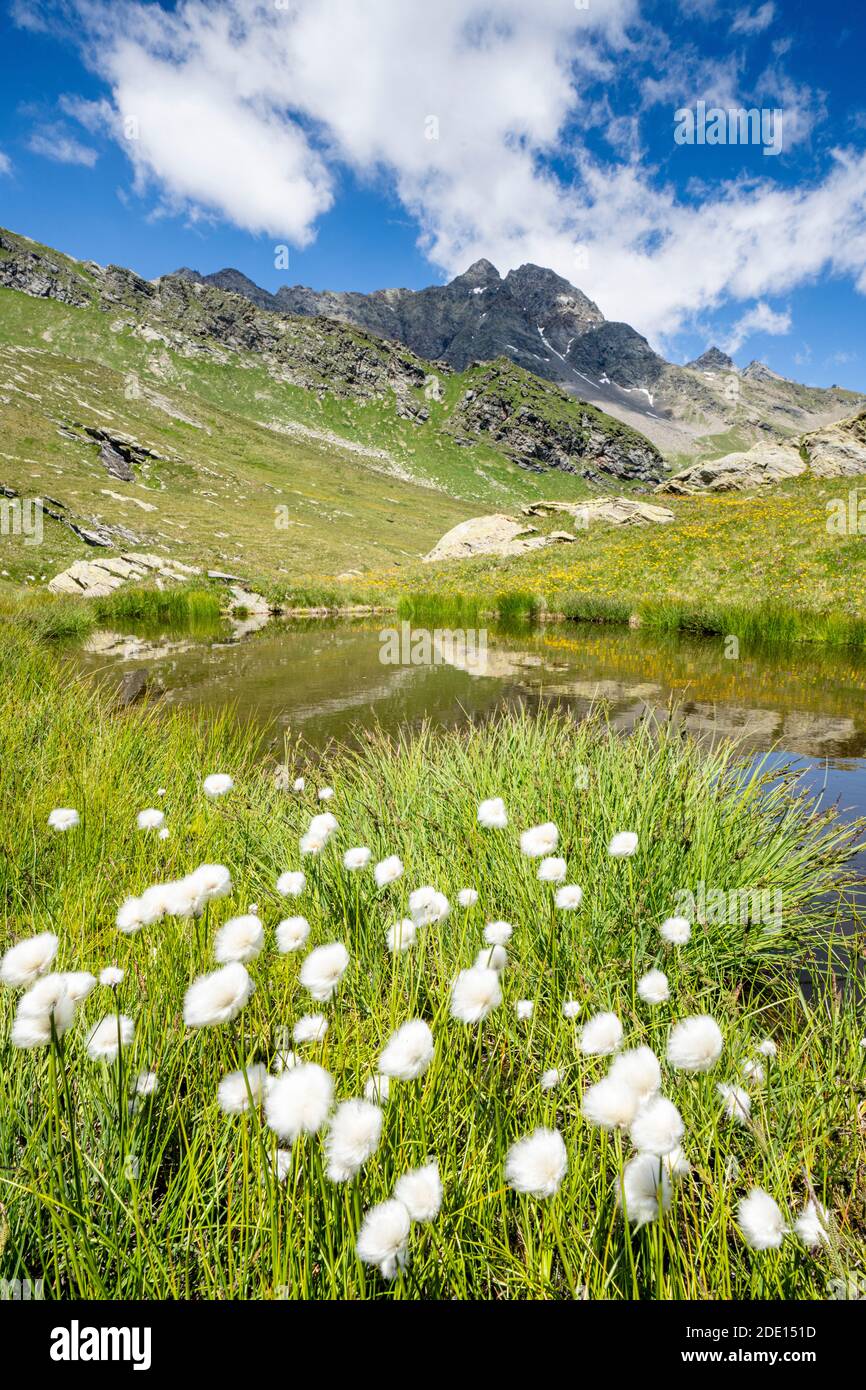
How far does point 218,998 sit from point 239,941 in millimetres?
268

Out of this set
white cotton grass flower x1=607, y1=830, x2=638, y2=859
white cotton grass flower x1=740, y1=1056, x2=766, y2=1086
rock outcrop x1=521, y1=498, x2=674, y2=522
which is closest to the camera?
white cotton grass flower x1=740, y1=1056, x2=766, y2=1086

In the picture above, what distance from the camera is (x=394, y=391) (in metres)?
151

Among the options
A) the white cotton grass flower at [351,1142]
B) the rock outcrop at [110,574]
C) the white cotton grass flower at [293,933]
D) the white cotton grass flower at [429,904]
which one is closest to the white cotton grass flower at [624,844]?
the white cotton grass flower at [429,904]

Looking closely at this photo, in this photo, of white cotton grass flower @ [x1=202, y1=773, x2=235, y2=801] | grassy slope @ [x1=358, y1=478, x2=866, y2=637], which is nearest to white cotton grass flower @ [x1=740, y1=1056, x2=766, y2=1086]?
white cotton grass flower @ [x1=202, y1=773, x2=235, y2=801]

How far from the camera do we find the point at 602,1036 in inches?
46.7

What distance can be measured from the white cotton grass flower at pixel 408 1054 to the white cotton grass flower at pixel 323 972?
0.73 ft

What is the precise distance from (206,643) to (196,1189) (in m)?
17.0

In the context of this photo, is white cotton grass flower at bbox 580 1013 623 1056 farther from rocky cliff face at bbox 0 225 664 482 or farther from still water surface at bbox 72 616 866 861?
rocky cliff face at bbox 0 225 664 482

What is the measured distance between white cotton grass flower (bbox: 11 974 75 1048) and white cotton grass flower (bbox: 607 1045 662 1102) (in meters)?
1.02

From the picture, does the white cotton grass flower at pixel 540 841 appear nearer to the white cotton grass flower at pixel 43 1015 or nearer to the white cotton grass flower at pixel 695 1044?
the white cotton grass flower at pixel 695 1044

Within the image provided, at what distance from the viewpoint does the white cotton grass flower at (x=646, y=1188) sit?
0.96 metres

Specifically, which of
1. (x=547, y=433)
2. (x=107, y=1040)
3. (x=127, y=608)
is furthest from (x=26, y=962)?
(x=547, y=433)

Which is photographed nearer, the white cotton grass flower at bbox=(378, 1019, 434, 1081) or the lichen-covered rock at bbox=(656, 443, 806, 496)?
the white cotton grass flower at bbox=(378, 1019, 434, 1081)

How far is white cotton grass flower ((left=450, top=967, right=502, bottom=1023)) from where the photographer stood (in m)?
1.16
